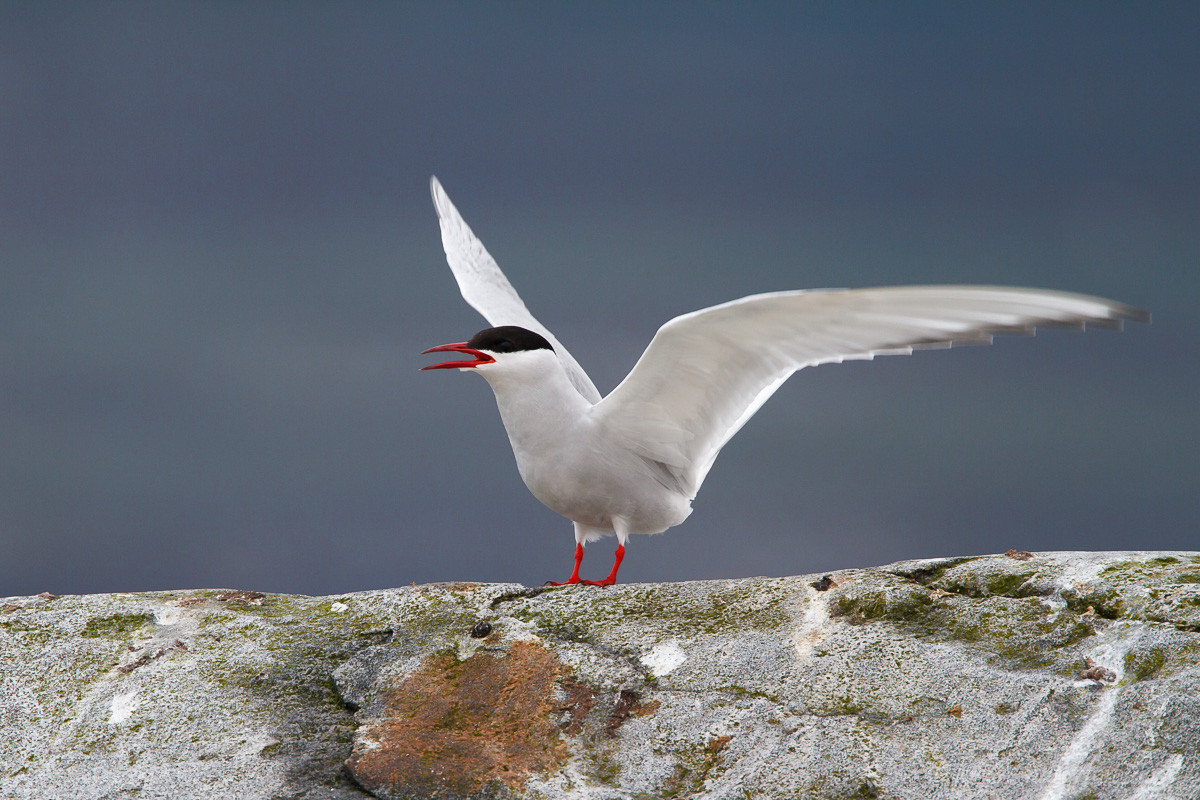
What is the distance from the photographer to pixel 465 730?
17.6ft

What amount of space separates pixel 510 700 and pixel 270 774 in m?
1.18

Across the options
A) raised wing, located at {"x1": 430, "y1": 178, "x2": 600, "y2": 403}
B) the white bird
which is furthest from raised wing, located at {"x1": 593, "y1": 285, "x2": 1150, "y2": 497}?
raised wing, located at {"x1": 430, "y1": 178, "x2": 600, "y2": 403}

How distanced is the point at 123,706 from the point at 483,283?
625 cm

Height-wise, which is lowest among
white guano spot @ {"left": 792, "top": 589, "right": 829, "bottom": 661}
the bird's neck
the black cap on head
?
white guano spot @ {"left": 792, "top": 589, "right": 829, "bottom": 661}

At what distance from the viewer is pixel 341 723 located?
550 cm

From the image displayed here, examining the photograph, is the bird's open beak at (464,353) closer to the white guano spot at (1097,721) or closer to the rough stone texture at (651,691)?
the rough stone texture at (651,691)

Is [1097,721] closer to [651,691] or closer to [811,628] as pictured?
[811,628]

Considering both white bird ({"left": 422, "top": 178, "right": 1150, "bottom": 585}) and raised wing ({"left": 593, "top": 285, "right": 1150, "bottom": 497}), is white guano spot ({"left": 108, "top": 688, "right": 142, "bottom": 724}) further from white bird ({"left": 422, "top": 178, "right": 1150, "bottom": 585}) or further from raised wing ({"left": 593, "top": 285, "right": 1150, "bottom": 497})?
raised wing ({"left": 593, "top": 285, "right": 1150, "bottom": 497})

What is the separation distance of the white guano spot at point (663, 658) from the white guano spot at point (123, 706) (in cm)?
267

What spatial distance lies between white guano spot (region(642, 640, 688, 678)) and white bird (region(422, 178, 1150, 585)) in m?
1.56

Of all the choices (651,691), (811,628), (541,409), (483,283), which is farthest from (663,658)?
(483,283)

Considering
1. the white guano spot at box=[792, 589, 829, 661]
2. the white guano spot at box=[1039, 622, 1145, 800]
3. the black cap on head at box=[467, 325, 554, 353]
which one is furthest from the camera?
the black cap on head at box=[467, 325, 554, 353]

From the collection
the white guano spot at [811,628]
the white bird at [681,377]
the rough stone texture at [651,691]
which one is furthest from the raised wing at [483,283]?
the white guano spot at [811,628]

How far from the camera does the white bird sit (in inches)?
234
